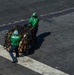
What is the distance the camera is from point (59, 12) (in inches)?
1067

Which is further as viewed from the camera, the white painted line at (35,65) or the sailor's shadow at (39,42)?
the sailor's shadow at (39,42)

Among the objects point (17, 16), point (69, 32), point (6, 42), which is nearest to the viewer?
point (6, 42)

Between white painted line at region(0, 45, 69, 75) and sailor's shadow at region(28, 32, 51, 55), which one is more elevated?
white painted line at region(0, 45, 69, 75)

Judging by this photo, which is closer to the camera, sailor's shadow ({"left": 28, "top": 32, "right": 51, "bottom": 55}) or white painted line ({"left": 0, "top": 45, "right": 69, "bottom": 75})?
white painted line ({"left": 0, "top": 45, "right": 69, "bottom": 75})

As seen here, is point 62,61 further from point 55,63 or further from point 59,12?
point 59,12

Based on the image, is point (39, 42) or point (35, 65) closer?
point (35, 65)

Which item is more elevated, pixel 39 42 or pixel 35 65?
pixel 35 65

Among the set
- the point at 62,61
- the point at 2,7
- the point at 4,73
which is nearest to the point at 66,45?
the point at 62,61

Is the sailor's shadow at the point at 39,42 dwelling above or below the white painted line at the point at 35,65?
below

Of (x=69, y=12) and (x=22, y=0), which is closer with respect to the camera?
(x=69, y=12)

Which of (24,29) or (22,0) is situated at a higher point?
(24,29)

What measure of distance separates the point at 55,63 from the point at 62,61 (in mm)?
518

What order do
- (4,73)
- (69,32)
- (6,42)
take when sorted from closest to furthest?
(4,73) → (6,42) → (69,32)

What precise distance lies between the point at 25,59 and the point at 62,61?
7.10 feet
